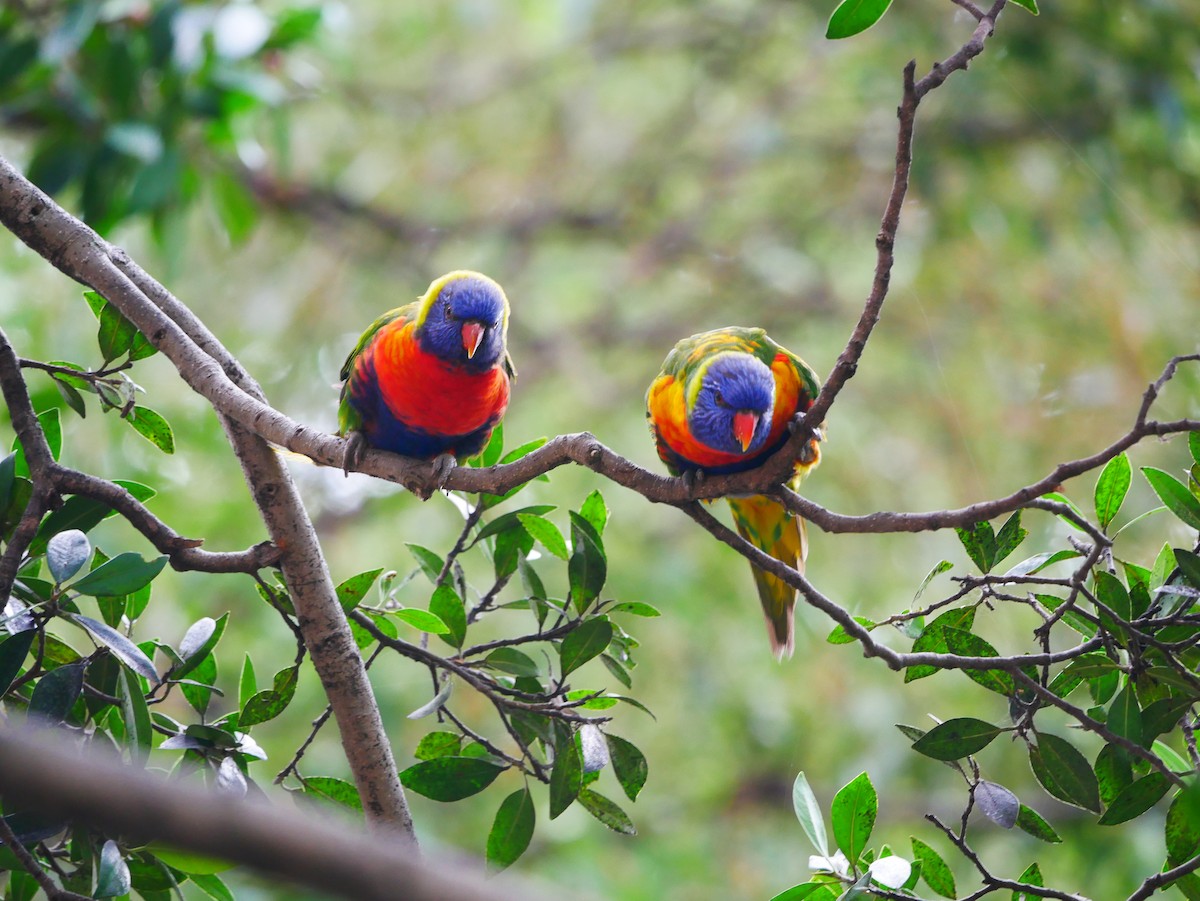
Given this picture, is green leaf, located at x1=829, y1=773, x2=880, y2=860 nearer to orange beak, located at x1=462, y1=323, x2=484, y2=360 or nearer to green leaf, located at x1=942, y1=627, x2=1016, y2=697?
green leaf, located at x1=942, y1=627, x2=1016, y2=697

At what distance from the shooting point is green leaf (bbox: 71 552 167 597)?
138 centimetres

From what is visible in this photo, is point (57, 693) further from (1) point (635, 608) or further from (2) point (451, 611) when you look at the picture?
(1) point (635, 608)

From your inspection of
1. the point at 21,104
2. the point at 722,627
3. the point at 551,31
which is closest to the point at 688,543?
the point at 722,627

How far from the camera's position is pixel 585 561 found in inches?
64.1

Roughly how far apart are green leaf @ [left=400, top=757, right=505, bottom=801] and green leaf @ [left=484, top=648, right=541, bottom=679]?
0.15 metres

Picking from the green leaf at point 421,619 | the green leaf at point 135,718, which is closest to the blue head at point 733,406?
the green leaf at point 421,619

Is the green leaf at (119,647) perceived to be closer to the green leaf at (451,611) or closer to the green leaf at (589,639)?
the green leaf at (451,611)

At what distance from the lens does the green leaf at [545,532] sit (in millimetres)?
1697

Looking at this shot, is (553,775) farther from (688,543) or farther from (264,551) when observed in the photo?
(688,543)

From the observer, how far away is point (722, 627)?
556 cm

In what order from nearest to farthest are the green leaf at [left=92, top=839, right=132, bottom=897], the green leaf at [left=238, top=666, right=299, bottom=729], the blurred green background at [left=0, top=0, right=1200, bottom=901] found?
the green leaf at [left=92, top=839, right=132, bottom=897]
the green leaf at [left=238, top=666, right=299, bottom=729]
the blurred green background at [left=0, top=0, right=1200, bottom=901]

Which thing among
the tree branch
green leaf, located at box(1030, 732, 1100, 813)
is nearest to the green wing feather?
green leaf, located at box(1030, 732, 1100, 813)

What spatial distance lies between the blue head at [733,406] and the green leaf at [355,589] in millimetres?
871

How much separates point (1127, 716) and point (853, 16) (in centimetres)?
99
